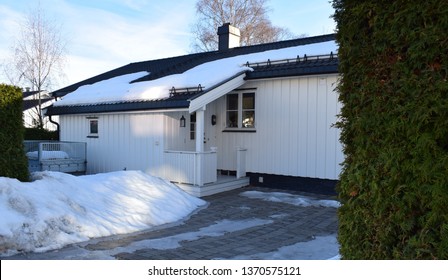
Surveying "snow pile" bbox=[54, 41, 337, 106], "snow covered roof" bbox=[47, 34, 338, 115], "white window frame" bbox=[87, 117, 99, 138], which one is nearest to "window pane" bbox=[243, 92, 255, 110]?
"snow covered roof" bbox=[47, 34, 338, 115]

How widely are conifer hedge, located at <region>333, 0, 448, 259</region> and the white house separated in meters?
6.21

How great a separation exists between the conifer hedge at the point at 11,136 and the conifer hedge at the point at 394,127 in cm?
618

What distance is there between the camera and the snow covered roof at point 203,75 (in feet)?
32.4

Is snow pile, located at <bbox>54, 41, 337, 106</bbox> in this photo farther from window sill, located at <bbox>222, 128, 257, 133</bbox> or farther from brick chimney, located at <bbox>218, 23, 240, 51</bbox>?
brick chimney, located at <bbox>218, 23, 240, 51</bbox>

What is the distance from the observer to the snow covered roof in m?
9.89

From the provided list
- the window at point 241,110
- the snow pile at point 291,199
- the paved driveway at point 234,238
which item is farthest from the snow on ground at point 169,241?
the window at point 241,110

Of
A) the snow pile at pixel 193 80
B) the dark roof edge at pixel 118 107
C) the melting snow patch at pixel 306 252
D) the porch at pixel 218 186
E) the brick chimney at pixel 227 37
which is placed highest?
the brick chimney at pixel 227 37

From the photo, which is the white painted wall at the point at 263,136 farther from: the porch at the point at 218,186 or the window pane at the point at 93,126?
the porch at the point at 218,186

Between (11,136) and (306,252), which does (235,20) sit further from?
(306,252)

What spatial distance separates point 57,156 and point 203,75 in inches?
221

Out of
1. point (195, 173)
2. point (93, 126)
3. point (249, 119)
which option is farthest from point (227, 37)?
point (195, 173)

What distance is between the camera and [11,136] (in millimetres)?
6730

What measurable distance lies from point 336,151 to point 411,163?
7268 mm
